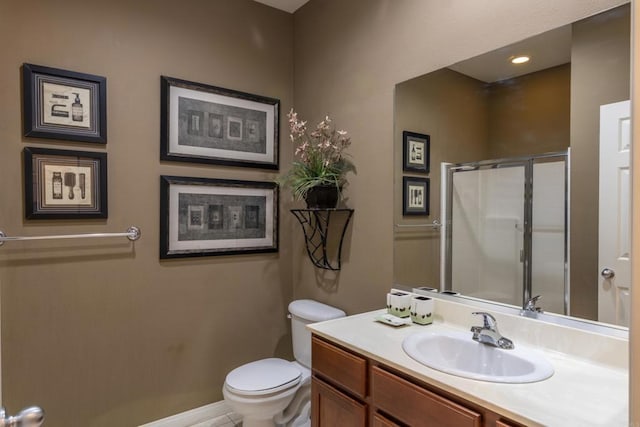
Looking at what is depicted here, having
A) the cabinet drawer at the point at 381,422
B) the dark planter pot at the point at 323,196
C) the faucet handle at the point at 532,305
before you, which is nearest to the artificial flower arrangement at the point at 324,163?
the dark planter pot at the point at 323,196

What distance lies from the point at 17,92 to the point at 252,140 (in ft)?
4.02

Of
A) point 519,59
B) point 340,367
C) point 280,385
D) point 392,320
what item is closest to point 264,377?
point 280,385

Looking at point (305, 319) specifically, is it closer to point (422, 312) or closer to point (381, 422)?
point (422, 312)

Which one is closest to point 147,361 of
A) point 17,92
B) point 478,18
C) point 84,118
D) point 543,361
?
point 84,118

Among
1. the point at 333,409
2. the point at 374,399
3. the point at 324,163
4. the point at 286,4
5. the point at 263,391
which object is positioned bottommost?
the point at 263,391

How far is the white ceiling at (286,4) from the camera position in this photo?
252 centimetres

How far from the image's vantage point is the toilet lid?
76.4 inches

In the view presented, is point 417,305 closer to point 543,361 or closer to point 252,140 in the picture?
point 543,361

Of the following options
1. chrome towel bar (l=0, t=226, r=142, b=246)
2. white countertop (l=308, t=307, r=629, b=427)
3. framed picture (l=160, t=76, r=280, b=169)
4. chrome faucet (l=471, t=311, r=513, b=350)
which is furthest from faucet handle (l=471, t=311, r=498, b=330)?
chrome towel bar (l=0, t=226, r=142, b=246)

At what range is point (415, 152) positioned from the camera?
1866mm

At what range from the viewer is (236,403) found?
1929 millimetres

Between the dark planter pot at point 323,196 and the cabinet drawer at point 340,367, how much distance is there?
793 mm

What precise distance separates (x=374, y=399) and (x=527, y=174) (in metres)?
1.03

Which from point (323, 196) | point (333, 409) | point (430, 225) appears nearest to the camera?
point (333, 409)
